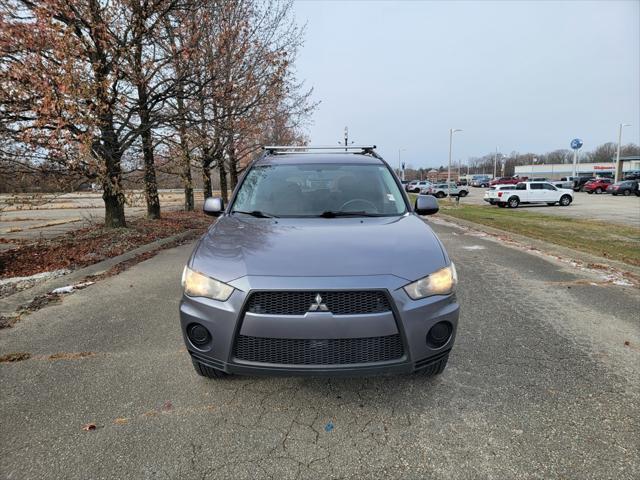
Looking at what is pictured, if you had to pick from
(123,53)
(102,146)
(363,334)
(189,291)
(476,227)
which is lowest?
(476,227)

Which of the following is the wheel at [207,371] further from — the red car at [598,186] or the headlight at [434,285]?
the red car at [598,186]

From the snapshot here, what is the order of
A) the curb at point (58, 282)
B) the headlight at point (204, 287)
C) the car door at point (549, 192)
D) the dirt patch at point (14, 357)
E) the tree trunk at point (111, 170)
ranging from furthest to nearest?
the car door at point (549, 192) → the tree trunk at point (111, 170) → the curb at point (58, 282) → the dirt patch at point (14, 357) → the headlight at point (204, 287)

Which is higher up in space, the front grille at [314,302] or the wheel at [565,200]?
the front grille at [314,302]

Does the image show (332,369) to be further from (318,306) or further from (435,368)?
(435,368)

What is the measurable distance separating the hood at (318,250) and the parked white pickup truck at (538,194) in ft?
93.4

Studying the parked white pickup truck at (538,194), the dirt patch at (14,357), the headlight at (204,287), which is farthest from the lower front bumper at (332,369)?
the parked white pickup truck at (538,194)

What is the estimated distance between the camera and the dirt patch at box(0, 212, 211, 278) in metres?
6.68

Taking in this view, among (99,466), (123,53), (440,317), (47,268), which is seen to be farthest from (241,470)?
(123,53)

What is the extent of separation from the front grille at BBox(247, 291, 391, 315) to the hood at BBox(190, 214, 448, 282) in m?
0.12

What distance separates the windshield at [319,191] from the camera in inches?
143

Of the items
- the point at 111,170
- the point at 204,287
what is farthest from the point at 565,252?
the point at 111,170

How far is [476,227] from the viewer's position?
1341 centimetres

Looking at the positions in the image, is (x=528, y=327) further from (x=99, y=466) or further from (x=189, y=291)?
(x=99, y=466)

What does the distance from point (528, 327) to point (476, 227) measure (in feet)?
32.4
